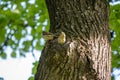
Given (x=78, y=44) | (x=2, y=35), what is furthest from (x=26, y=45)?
(x=78, y=44)

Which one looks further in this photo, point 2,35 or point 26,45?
point 26,45

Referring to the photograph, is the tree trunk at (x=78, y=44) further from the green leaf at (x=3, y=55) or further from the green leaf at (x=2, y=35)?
the green leaf at (x=3, y=55)

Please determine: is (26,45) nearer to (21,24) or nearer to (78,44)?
(21,24)

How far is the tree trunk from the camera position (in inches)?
64.1

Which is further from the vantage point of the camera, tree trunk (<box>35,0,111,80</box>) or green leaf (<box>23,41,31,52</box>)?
green leaf (<box>23,41,31,52</box>)

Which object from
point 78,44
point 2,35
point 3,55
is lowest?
point 78,44

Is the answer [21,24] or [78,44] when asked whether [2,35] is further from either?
[78,44]

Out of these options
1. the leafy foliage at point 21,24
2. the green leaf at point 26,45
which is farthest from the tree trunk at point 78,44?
the green leaf at point 26,45

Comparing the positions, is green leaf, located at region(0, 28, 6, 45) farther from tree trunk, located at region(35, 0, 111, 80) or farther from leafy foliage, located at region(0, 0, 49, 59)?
tree trunk, located at region(35, 0, 111, 80)

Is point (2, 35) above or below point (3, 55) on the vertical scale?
above

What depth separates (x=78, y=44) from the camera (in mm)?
1711

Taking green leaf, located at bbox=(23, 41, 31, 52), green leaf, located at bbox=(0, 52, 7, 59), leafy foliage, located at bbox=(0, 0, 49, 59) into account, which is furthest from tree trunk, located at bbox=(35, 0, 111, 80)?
green leaf, located at bbox=(0, 52, 7, 59)

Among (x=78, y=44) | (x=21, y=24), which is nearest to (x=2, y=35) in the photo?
(x=21, y=24)

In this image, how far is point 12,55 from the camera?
5.23 meters
